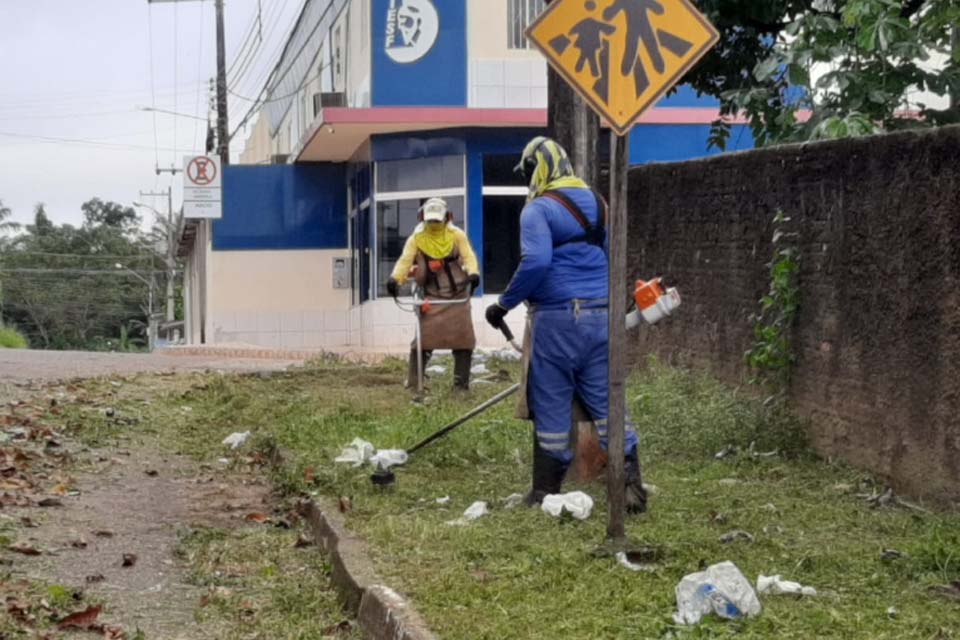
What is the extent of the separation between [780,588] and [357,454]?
14.4ft

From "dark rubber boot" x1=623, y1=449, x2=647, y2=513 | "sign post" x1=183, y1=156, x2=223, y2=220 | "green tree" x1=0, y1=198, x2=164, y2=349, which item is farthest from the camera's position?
"green tree" x1=0, y1=198, x2=164, y2=349

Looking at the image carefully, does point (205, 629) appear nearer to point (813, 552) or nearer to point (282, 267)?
point (813, 552)

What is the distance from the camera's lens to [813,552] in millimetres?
6312

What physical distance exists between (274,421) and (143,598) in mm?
5592

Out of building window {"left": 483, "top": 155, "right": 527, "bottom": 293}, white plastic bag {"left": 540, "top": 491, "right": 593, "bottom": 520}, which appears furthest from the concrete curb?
building window {"left": 483, "top": 155, "right": 527, "bottom": 293}

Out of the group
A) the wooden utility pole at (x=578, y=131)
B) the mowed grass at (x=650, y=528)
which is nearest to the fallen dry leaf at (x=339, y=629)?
the mowed grass at (x=650, y=528)

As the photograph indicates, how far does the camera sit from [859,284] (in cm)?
844

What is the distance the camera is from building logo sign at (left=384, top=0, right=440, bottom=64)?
2477 centimetres

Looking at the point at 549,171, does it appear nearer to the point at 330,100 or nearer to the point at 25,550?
the point at 25,550

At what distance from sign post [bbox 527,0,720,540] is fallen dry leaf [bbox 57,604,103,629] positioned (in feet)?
7.06

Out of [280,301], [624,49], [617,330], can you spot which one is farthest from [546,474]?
[280,301]

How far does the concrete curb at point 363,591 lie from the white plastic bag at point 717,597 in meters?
0.86

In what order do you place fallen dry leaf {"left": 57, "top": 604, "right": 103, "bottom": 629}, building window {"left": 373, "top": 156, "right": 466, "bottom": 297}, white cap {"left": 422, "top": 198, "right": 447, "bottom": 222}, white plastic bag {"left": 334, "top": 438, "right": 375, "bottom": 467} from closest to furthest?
fallen dry leaf {"left": 57, "top": 604, "right": 103, "bottom": 629}
white plastic bag {"left": 334, "top": 438, "right": 375, "bottom": 467}
white cap {"left": 422, "top": 198, "right": 447, "bottom": 222}
building window {"left": 373, "top": 156, "right": 466, "bottom": 297}

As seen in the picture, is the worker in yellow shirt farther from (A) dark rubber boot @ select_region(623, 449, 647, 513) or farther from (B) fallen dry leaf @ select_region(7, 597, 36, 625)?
(B) fallen dry leaf @ select_region(7, 597, 36, 625)
